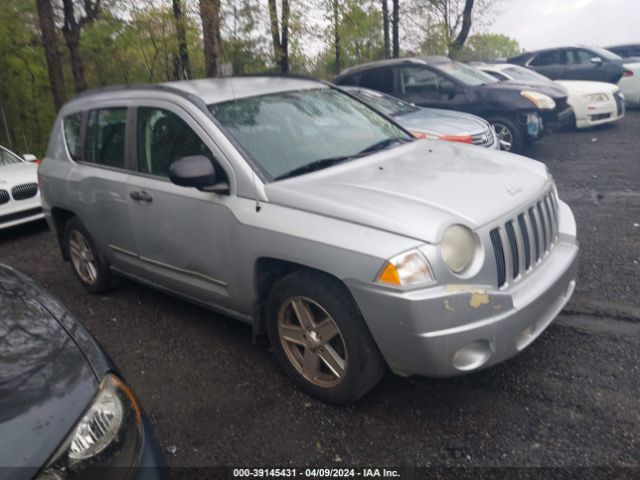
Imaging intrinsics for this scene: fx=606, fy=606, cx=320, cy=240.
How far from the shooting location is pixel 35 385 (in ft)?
6.51

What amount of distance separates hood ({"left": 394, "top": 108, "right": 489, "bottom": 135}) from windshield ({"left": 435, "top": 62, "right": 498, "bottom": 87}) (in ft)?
5.47

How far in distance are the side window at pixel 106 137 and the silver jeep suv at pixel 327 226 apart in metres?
0.02

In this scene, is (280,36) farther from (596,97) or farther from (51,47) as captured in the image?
(596,97)

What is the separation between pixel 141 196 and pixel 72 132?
4.86 ft

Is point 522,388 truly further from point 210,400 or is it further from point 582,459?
point 210,400

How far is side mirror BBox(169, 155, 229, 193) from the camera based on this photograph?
3.38 metres

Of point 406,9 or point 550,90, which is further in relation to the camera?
point 406,9

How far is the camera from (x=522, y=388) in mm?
3328

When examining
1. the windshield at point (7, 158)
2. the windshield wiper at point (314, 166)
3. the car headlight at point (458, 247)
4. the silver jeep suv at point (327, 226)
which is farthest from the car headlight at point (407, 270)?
the windshield at point (7, 158)

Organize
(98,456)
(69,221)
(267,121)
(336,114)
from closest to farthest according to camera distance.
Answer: (98,456)
(267,121)
(336,114)
(69,221)

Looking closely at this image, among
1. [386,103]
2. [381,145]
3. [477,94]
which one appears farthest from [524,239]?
[477,94]

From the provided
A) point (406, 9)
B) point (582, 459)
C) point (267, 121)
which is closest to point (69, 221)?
point (267, 121)

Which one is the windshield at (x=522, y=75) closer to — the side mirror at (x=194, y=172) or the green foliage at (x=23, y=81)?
the side mirror at (x=194, y=172)

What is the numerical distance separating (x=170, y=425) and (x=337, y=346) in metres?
1.00
